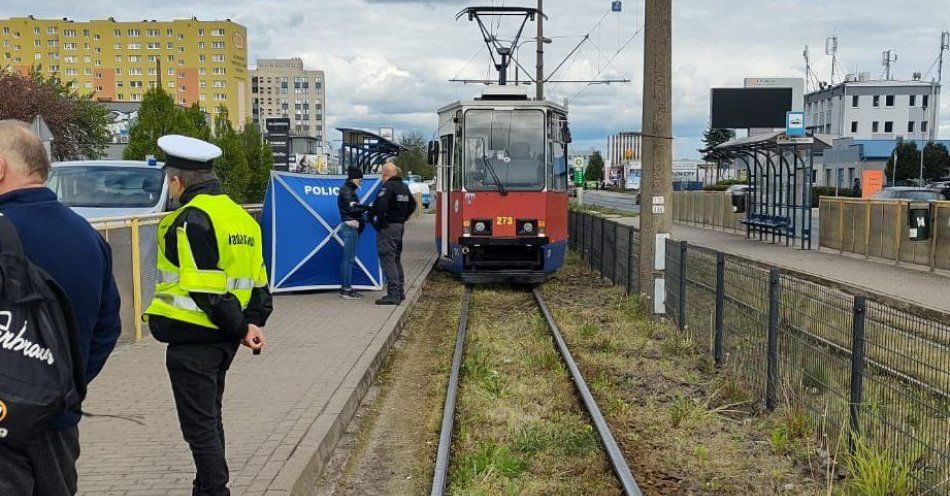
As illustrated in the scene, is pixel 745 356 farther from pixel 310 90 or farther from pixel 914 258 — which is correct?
pixel 310 90

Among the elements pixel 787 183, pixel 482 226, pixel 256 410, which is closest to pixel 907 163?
pixel 787 183

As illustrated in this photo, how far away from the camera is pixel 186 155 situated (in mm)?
4578

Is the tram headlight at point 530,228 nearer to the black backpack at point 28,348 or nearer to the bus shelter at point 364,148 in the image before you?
the bus shelter at point 364,148

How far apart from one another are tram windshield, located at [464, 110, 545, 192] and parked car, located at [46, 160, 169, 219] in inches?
197

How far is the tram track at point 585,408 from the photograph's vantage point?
19.1 feet

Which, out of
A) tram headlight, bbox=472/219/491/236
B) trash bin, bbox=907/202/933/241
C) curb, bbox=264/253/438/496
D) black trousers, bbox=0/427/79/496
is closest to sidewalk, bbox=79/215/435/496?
curb, bbox=264/253/438/496

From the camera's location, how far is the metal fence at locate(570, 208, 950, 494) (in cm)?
525

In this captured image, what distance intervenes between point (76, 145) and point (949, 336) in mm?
46492

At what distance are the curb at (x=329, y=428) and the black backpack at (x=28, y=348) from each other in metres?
2.45

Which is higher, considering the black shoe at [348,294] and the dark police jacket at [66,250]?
the dark police jacket at [66,250]

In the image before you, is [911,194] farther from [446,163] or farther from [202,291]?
[202,291]

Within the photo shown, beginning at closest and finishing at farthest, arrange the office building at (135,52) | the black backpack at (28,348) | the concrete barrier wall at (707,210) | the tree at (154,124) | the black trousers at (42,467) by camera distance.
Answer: the black backpack at (28,348)
the black trousers at (42,467)
the concrete barrier wall at (707,210)
the tree at (154,124)
the office building at (135,52)

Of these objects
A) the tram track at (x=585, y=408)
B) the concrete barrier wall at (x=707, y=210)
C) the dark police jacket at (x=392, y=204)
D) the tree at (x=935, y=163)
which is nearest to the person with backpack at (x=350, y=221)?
the dark police jacket at (x=392, y=204)

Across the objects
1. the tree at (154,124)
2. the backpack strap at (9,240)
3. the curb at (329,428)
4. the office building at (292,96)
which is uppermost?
the office building at (292,96)
